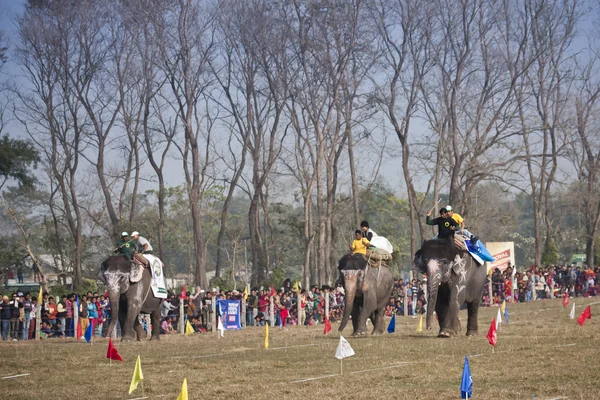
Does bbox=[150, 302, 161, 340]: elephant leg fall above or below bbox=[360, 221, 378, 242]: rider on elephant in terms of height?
below

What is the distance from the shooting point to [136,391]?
1250 cm

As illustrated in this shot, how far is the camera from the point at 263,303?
1323 inches

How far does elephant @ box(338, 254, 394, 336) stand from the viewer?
2234cm

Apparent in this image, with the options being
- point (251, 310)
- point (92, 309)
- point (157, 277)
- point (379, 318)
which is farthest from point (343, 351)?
point (251, 310)

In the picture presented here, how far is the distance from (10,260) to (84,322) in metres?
24.4

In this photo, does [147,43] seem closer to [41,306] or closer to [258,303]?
[258,303]

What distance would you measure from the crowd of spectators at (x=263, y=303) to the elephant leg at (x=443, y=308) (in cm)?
807

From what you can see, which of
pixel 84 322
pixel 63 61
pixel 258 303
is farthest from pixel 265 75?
pixel 84 322

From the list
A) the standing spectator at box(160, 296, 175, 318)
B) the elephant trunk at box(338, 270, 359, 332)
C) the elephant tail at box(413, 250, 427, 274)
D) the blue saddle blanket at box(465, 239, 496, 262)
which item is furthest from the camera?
the standing spectator at box(160, 296, 175, 318)

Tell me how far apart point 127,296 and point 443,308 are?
→ 7.64 meters

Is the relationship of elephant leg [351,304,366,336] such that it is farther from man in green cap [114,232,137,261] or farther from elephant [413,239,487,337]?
man in green cap [114,232,137,261]

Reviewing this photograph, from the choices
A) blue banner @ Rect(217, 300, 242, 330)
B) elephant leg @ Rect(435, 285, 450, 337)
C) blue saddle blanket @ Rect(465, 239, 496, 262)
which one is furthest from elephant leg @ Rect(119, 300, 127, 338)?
blue saddle blanket @ Rect(465, 239, 496, 262)

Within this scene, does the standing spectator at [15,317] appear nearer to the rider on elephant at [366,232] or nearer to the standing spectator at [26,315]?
the standing spectator at [26,315]

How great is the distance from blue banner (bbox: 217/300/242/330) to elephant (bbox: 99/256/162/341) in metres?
6.02
